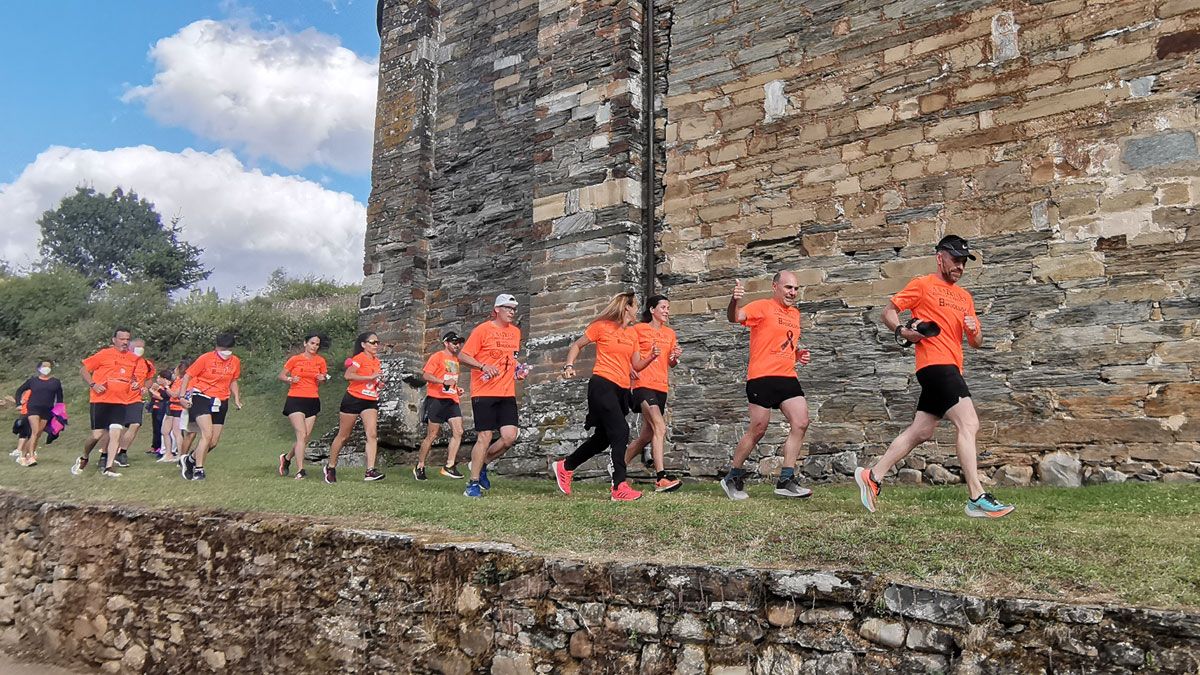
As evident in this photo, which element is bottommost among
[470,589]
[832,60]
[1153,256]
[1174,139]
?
[470,589]

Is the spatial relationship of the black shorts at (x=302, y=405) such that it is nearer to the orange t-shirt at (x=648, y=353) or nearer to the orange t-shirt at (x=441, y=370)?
the orange t-shirt at (x=441, y=370)

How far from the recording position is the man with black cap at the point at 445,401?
8477 millimetres

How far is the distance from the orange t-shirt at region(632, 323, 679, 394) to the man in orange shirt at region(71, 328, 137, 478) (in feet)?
20.4

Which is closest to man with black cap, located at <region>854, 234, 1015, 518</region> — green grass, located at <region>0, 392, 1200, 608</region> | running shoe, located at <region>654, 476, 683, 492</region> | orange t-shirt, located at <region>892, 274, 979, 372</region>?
orange t-shirt, located at <region>892, 274, 979, 372</region>

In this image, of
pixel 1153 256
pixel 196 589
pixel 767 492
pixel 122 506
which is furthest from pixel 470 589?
pixel 1153 256

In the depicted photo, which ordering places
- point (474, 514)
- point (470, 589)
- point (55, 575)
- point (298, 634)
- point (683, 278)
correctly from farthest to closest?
1. point (683, 278)
2. point (55, 575)
3. point (474, 514)
4. point (298, 634)
5. point (470, 589)

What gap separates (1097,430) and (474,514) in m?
4.42

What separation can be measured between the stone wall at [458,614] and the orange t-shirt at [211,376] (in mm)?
2117

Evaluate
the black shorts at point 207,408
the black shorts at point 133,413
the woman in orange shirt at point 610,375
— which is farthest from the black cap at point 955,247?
the black shorts at point 133,413

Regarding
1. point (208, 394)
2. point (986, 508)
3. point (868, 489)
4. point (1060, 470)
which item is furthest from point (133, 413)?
point (1060, 470)

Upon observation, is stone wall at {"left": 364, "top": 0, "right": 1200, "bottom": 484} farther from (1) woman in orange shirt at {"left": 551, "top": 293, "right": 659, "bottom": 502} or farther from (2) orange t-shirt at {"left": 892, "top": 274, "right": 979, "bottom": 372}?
(2) orange t-shirt at {"left": 892, "top": 274, "right": 979, "bottom": 372}

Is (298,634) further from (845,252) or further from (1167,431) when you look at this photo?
(1167,431)

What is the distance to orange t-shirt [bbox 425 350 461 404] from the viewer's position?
866 centimetres

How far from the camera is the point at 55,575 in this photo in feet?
20.7
